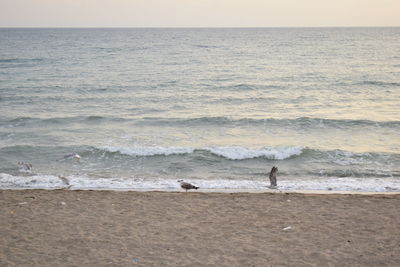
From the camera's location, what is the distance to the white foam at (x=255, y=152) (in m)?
13.9

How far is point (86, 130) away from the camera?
698 inches

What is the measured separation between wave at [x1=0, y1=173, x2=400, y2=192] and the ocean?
30mm

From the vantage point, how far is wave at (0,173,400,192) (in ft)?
35.8

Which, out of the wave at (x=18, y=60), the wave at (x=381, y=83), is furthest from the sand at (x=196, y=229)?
the wave at (x=18, y=60)

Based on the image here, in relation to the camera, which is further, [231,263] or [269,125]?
[269,125]

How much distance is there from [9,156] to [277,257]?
36.0 ft

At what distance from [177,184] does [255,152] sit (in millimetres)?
3964

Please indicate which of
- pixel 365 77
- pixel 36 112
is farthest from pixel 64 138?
pixel 365 77

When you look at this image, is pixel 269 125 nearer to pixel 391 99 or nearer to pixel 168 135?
pixel 168 135

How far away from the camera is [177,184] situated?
1130 cm

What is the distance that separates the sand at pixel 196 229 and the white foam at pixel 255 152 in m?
3.89

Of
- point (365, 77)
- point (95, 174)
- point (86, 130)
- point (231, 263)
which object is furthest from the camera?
point (365, 77)

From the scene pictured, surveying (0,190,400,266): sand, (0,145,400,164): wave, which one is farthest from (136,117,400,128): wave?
(0,190,400,266): sand

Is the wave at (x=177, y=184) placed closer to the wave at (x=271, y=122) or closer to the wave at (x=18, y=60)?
the wave at (x=271, y=122)
